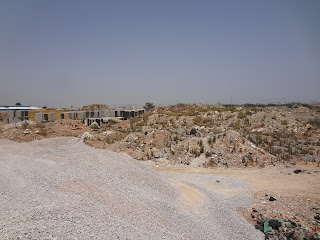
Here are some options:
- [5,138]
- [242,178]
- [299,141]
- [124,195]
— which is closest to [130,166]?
[124,195]

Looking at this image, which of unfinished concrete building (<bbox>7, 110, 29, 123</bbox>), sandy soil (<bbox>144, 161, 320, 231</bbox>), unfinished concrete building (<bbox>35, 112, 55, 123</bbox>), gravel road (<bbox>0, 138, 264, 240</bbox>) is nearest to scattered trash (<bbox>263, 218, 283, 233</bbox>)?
gravel road (<bbox>0, 138, 264, 240</bbox>)

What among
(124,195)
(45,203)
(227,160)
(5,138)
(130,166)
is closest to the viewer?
(45,203)

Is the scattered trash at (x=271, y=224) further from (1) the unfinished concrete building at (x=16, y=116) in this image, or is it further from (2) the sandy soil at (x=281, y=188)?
(1) the unfinished concrete building at (x=16, y=116)

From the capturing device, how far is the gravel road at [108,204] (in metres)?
4.11

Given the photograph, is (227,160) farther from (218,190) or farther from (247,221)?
(247,221)

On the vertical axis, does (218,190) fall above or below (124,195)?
below

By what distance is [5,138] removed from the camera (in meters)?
17.4

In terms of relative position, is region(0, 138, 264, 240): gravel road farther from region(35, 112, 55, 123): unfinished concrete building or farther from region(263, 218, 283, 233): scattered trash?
region(35, 112, 55, 123): unfinished concrete building

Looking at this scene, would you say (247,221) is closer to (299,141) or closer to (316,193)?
(316,193)

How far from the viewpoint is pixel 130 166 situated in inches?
325

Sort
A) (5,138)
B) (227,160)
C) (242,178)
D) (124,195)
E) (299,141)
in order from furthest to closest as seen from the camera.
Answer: (5,138) → (299,141) → (227,160) → (242,178) → (124,195)

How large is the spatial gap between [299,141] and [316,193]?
8422mm

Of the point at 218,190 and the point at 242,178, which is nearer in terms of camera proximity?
the point at 218,190

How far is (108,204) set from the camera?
531 cm
